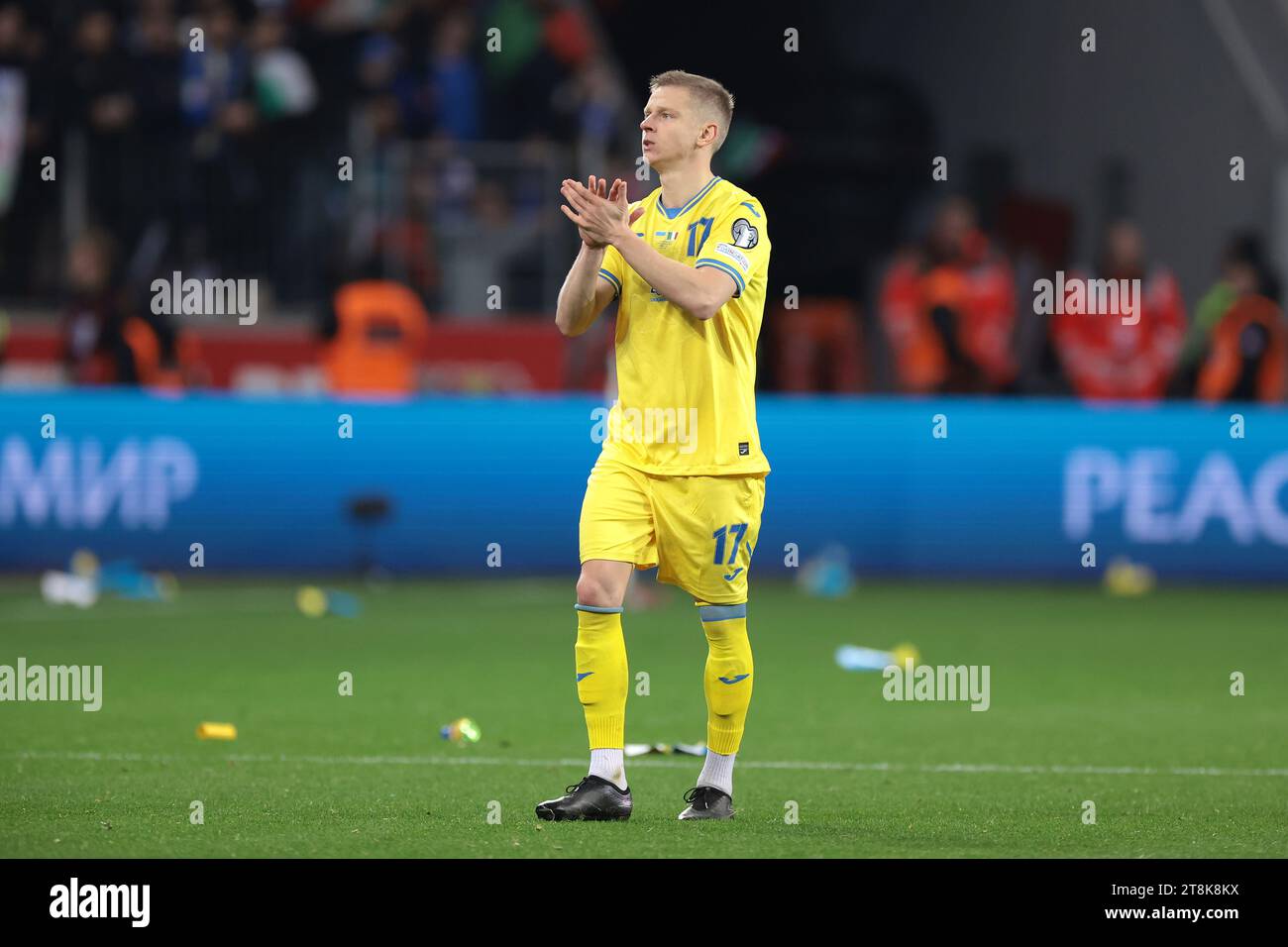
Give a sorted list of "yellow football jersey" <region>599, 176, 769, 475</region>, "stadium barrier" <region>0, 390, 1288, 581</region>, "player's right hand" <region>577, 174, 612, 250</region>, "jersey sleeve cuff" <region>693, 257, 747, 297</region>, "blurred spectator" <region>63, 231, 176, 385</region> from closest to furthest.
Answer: "player's right hand" <region>577, 174, 612, 250</region>
"jersey sleeve cuff" <region>693, 257, 747, 297</region>
"yellow football jersey" <region>599, 176, 769, 475</region>
"stadium barrier" <region>0, 390, 1288, 581</region>
"blurred spectator" <region>63, 231, 176, 385</region>

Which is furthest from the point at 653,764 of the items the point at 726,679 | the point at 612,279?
the point at 612,279

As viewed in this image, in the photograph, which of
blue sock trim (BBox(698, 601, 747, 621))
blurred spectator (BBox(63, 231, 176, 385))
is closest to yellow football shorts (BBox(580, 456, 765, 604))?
blue sock trim (BBox(698, 601, 747, 621))

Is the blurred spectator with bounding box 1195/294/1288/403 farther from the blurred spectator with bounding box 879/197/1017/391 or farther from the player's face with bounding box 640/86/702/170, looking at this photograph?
the player's face with bounding box 640/86/702/170

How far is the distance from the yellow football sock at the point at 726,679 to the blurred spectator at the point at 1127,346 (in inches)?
477

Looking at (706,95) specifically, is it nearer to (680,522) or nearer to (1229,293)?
(680,522)

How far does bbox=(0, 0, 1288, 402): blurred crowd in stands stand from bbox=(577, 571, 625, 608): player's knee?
10375 mm

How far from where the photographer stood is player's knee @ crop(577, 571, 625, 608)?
7.09 meters

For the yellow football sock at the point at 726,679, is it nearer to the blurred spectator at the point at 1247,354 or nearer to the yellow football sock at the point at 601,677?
the yellow football sock at the point at 601,677

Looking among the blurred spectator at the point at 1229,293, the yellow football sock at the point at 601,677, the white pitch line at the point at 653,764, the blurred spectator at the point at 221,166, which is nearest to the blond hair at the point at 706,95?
the yellow football sock at the point at 601,677

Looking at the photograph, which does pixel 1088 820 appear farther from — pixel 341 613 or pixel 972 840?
pixel 341 613

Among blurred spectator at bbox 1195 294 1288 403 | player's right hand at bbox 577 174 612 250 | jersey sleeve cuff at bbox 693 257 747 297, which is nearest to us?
player's right hand at bbox 577 174 612 250

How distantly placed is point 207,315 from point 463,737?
10.6m

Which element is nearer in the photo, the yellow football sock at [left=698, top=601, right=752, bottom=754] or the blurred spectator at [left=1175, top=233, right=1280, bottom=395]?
the yellow football sock at [left=698, top=601, right=752, bottom=754]

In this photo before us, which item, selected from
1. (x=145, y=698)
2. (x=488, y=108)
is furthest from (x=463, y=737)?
(x=488, y=108)
